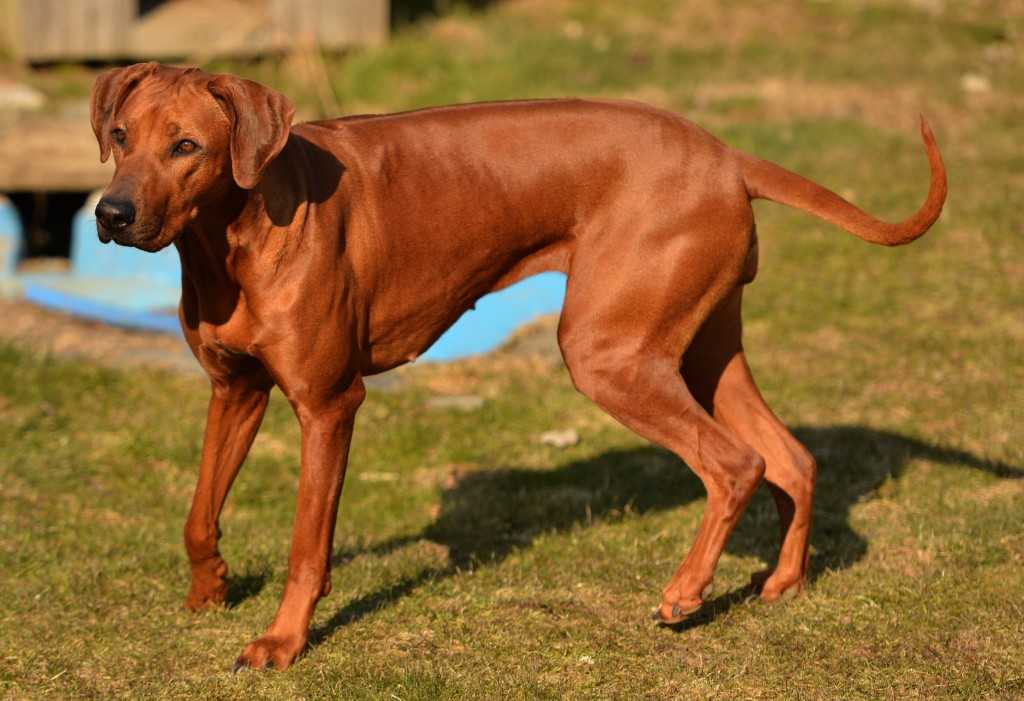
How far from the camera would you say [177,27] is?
12.4m

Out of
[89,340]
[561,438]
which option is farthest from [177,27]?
[561,438]

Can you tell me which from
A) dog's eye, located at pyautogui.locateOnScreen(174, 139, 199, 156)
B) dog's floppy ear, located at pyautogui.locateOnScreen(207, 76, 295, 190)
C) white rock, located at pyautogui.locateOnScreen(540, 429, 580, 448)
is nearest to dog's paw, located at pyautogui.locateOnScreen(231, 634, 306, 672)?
dog's floppy ear, located at pyautogui.locateOnScreen(207, 76, 295, 190)

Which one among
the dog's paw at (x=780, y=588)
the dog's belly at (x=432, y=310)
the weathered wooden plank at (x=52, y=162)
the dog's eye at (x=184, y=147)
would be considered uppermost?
the dog's eye at (x=184, y=147)

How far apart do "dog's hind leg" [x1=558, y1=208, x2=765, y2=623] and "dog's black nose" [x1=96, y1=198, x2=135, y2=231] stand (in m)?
1.51

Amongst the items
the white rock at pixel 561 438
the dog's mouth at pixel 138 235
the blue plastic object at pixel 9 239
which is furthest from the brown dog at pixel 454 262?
the blue plastic object at pixel 9 239

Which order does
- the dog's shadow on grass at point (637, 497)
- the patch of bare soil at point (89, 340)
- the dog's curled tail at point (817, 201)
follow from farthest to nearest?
the patch of bare soil at point (89, 340)
the dog's shadow on grass at point (637, 497)
the dog's curled tail at point (817, 201)

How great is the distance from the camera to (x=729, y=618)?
5219 millimetres

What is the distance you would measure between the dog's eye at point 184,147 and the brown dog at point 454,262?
0.50 ft

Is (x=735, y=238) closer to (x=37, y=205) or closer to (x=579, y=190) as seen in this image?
(x=579, y=190)

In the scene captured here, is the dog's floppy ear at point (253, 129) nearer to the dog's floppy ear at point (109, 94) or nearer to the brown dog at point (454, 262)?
the brown dog at point (454, 262)

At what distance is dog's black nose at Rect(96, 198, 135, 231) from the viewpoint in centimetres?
428

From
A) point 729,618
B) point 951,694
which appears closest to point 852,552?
point 729,618

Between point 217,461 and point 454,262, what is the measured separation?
1070mm

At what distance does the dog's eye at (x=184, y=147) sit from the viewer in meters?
4.46
